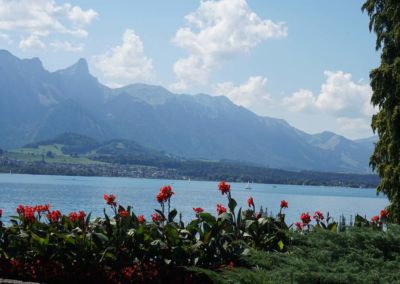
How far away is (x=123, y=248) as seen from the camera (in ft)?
26.8

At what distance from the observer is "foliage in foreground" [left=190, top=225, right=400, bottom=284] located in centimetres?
570

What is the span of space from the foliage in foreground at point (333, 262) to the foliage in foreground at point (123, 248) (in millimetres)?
1029

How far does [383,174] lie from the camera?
66.0ft

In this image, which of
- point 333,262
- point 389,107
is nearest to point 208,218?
point 333,262

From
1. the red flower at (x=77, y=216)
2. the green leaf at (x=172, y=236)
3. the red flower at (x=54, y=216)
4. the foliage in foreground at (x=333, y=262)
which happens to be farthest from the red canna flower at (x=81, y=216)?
the foliage in foreground at (x=333, y=262)

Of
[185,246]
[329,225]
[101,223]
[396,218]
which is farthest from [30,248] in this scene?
[396,218]

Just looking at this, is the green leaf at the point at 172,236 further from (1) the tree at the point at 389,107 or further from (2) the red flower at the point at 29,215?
(1) the tree at the point at 389,107

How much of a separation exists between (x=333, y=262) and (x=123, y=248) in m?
3.11

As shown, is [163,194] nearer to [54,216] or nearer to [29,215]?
[54,216]

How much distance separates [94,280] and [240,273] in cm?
276

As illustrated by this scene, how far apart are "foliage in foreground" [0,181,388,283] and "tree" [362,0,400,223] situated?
32.0 ft

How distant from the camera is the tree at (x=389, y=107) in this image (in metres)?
17.9

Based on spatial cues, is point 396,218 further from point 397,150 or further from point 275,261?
point 275,261

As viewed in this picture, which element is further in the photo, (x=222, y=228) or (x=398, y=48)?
(x=398, y=48)
